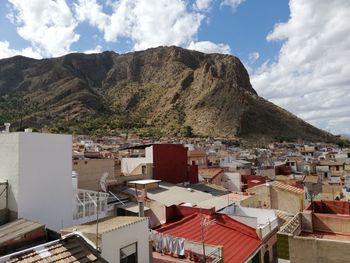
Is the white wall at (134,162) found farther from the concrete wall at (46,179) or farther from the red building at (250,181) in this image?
the concrete wall at (46,179)

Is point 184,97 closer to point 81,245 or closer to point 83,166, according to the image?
point 83,166

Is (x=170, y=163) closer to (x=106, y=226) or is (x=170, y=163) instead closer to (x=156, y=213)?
(x=156, y=213)

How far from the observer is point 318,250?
9805mm

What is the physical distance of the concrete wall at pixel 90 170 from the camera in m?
23.2

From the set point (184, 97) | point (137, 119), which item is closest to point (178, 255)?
point (137, 119)

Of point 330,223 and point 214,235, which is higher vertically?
point 330,223

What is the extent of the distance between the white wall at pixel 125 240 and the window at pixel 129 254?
0.12 metres

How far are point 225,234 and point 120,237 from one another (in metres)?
8.16

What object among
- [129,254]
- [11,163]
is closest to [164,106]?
[11,163]

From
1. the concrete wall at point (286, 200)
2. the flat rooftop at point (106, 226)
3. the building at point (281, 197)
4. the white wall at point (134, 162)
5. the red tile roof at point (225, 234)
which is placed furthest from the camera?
the white wall at point (134, 162)

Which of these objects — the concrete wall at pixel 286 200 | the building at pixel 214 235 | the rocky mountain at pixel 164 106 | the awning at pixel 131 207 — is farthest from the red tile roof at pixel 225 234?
the rocky mountain at pixel 164 106

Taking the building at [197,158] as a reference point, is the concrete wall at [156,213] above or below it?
below

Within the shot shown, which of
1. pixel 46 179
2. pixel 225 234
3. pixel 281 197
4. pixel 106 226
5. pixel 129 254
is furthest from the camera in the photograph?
pixel 281 197

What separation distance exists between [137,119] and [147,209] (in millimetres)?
116972
